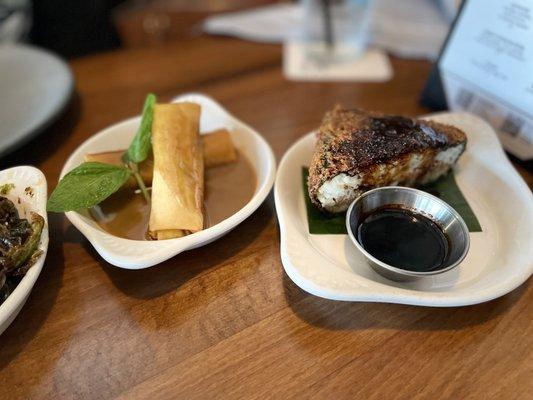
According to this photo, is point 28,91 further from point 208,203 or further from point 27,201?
point 208,203

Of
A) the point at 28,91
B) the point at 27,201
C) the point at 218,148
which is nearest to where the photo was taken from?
the point at 27,201

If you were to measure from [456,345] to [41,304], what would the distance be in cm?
94

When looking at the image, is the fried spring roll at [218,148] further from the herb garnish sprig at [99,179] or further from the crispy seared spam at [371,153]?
the crispy seared spam at [371,153]

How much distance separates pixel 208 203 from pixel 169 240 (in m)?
0.24

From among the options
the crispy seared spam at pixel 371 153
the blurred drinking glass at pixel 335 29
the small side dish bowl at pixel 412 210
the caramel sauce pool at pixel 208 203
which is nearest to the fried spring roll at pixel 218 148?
the caramel sauce pool at pixel 208 203

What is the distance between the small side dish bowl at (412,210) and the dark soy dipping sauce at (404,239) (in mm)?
12

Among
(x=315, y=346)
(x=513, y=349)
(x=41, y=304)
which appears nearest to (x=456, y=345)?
(x=513, y=349)

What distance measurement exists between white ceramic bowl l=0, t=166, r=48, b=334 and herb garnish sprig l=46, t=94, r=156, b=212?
0.16ft

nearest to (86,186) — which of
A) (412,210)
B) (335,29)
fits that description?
(412,210)

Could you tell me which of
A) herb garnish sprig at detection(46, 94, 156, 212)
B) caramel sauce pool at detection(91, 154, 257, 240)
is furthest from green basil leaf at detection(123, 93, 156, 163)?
caramel sauce pool at detection(91, 154, 257, 240)

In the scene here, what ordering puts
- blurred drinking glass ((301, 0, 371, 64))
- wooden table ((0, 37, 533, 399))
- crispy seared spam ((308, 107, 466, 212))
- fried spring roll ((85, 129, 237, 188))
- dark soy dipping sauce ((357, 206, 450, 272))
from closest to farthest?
1. wooden table ((0, 37, 533, 399))
2. dark soy dipping sauce ((357, 206, 450, 272))
3. crispy seared spam ((308, 107, 466, 212))
4. fried spring roll ((85, 129, 237, 188))
5. blurred drinking glass ((301, 0, 371, 64))

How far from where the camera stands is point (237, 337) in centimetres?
90

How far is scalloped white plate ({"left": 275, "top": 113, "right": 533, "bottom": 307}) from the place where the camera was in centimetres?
87

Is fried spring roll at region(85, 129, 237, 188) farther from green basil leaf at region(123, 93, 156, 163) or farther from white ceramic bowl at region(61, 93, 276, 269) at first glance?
green basil leaf at region(123, 93, 156, 163)
